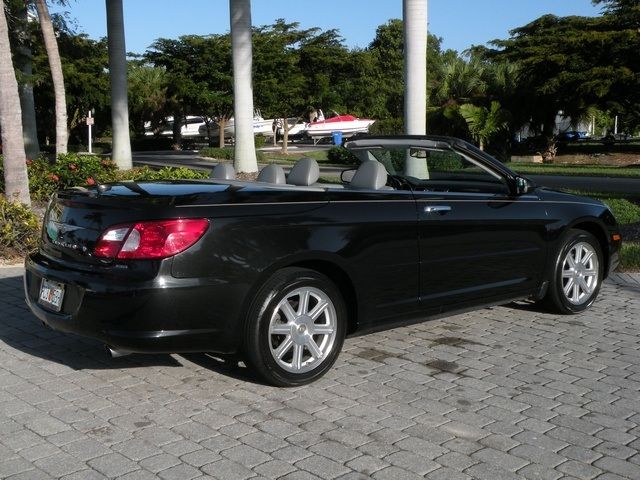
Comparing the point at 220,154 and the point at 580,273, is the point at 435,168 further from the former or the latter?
the point at 220,154

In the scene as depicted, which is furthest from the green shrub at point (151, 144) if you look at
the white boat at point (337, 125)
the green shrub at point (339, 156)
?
the green shrub at point (339, 156)

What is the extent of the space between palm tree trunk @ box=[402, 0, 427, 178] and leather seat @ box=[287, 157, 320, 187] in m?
7.45

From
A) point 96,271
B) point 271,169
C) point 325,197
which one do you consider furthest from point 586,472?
point 271,169

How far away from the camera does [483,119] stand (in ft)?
105

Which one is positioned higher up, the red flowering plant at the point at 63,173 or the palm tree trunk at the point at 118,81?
the palm tree trunk at the point at 118,81

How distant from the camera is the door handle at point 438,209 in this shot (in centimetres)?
570

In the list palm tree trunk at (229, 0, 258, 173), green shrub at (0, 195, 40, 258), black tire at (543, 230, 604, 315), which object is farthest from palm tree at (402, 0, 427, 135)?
black tire at (543, 230, 604, 315)

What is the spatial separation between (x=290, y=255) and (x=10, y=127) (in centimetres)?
686

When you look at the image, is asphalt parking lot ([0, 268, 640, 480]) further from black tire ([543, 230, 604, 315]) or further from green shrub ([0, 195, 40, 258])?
green shrub ([0, 195, 40, 258])

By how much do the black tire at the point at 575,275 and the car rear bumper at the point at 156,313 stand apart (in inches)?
124

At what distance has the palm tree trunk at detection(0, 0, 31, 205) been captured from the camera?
10141 millimetres

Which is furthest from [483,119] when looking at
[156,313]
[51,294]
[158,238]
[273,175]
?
[156,313]

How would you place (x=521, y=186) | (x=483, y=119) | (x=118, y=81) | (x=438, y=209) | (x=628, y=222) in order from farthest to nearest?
(x=483, y=119) → (x=118, y=81) → (x=628, y=222) → (x=521, y=186) → (x=438, y=209)

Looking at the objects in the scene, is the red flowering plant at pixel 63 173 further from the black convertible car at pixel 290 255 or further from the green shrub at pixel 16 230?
the black convertible car at pixel 290 255
